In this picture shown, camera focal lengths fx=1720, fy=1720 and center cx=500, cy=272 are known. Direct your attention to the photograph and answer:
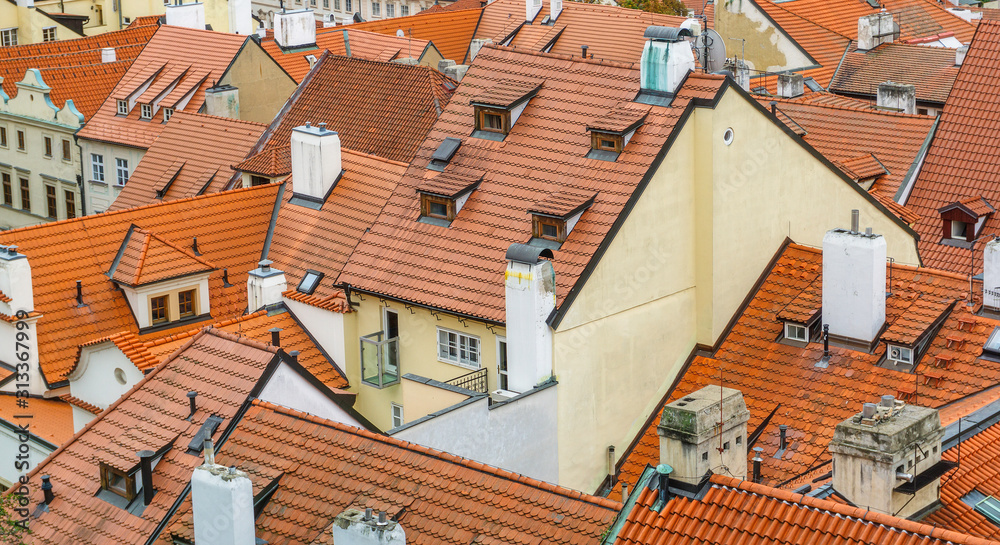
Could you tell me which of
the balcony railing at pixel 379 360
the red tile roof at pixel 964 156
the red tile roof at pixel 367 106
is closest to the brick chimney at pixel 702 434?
the balcony railing at pixel 379 360

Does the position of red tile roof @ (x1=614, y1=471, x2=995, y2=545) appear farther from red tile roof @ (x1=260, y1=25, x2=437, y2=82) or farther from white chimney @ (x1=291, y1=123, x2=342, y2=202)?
red tile roof @ (x1=260, y1=25, x2=437, y2=82)

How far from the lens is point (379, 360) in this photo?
40.3m

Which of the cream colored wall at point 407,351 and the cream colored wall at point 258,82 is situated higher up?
the cream colored wall at point 258,82

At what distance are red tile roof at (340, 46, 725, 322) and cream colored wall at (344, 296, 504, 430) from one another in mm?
524

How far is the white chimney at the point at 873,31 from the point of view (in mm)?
72000

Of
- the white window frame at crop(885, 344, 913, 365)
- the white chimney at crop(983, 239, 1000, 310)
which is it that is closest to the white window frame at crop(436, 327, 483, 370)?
the white window frame at crop(885, 344, 913, 365)

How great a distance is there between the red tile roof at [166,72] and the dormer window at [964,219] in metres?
30.2

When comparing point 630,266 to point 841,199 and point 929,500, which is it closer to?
point 841,199

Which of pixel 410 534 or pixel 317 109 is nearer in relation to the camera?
pixel 410 534

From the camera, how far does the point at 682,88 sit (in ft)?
127

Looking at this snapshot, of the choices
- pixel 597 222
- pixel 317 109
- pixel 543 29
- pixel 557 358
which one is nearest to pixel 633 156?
pixel 597 222

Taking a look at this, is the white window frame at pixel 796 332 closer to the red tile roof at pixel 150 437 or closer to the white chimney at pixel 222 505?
the red tile roof at pixel 150 437

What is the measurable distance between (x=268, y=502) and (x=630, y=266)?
10558 millimetres

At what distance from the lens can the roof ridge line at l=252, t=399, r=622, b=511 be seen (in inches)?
1102
